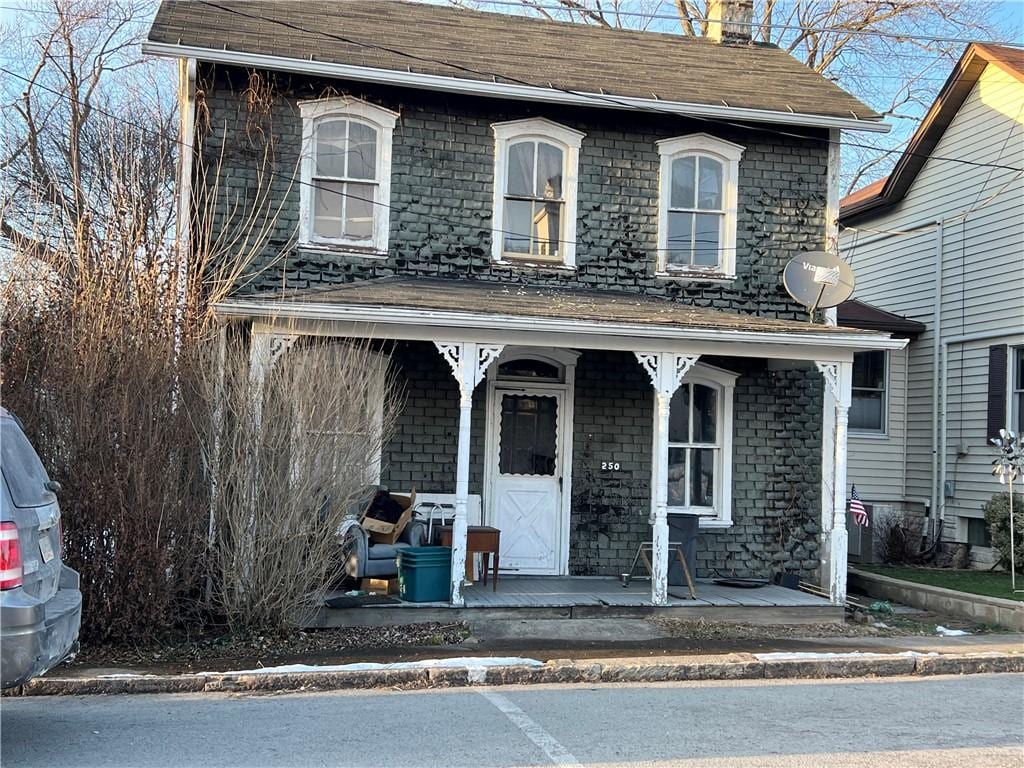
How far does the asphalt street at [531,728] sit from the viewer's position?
5.77 meters

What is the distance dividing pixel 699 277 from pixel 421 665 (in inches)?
262

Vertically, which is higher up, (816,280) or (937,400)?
(816,280)

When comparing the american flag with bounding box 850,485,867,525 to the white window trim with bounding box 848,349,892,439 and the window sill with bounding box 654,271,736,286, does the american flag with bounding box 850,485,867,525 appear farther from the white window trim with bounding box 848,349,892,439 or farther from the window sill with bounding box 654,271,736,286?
the window sill with bounding box 654,271,736,286

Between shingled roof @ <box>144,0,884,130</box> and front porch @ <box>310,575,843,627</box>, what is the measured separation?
18.8 feet

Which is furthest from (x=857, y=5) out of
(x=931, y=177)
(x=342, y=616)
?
(x=342, y=616)

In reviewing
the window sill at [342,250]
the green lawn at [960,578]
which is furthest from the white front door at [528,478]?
the green lawn at [960,578]

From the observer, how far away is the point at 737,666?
8344 mm

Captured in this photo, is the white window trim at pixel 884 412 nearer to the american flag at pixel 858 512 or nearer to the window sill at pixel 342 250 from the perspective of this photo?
the american flag at pixel 858 512

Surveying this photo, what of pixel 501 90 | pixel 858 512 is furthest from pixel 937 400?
pixel 501 90

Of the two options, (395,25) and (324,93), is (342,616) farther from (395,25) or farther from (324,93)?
(395,25)

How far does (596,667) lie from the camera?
8.14 meters

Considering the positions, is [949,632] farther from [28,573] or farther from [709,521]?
[28,573]

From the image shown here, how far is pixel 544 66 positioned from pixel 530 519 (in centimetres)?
565

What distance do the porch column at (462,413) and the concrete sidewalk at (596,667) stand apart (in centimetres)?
105
